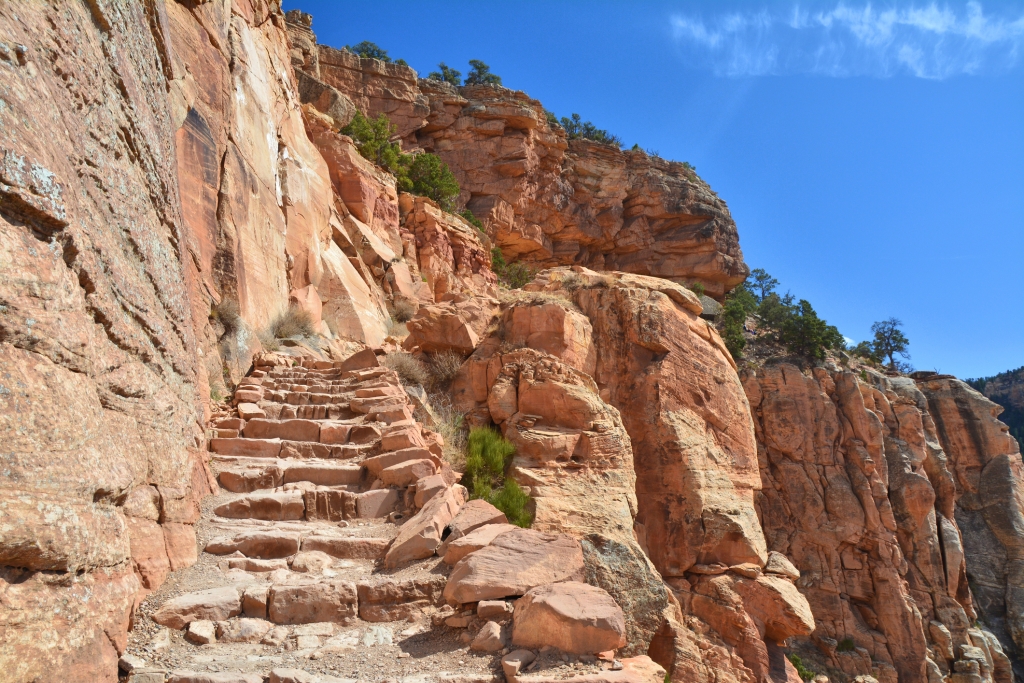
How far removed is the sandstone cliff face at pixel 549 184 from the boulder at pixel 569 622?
28215mm

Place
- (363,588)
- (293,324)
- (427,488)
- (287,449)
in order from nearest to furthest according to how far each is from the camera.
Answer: (363,588) < (427,488) < (287,449) < (293,324)

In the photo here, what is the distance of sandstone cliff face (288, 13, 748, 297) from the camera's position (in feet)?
98.2

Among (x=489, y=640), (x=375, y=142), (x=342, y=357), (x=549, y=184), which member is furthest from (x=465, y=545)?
(x=549, y=184)

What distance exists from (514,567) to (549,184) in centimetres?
3075

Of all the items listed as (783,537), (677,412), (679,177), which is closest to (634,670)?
(677,412)

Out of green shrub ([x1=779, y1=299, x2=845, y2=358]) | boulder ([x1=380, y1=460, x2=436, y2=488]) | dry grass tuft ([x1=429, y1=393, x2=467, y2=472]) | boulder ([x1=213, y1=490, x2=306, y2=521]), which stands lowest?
boulder ([x1=213, y1=490, x2=306, y2=521])

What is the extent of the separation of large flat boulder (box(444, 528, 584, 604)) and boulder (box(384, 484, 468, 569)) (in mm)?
486

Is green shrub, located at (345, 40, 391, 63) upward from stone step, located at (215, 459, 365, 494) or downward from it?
upward

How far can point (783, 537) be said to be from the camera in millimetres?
20891

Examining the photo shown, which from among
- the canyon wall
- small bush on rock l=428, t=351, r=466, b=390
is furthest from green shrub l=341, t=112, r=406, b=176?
small bush on rock l=428, t=351, r=466, b=390

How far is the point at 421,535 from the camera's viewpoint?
4.68 meters

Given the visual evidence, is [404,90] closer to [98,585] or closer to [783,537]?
[783,537]

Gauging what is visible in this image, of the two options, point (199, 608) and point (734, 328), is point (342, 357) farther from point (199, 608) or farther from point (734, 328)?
point (734, 328)

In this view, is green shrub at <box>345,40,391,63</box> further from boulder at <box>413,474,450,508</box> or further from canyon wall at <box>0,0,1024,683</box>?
boulder at <box>413,474,450,508</box>
